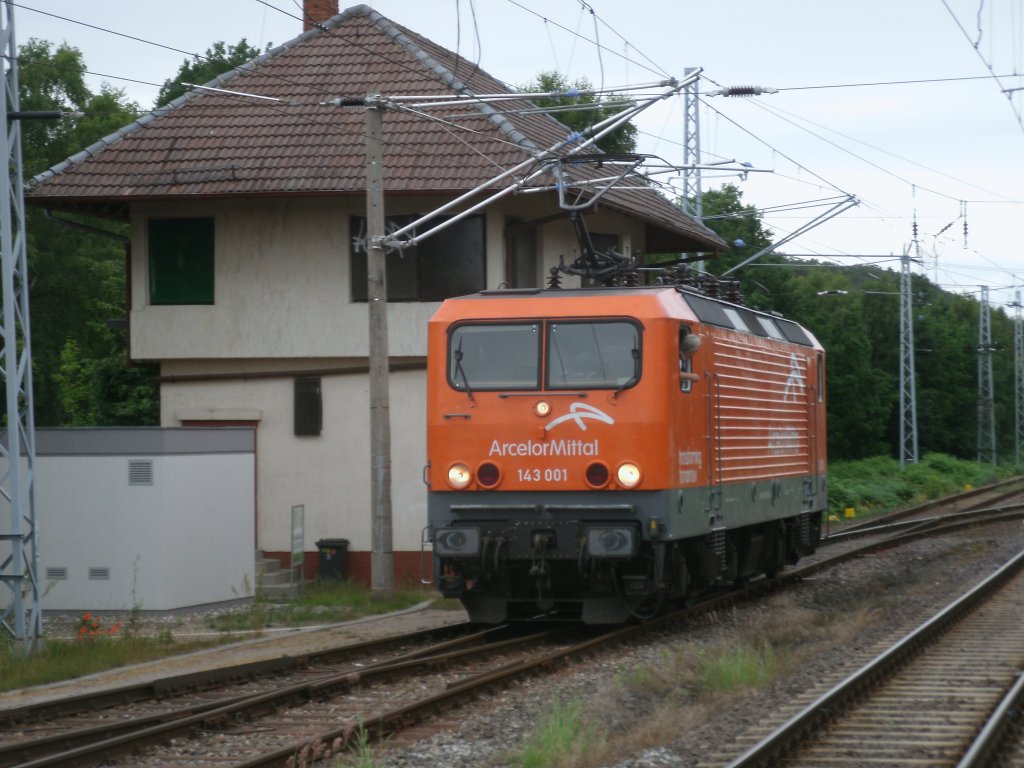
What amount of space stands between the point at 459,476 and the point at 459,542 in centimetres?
67

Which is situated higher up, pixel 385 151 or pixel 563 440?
pixel 385 151

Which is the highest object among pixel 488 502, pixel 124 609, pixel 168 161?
pixel 168 161

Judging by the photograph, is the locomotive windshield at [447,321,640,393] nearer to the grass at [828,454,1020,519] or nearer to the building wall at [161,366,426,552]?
the building wall at [161,366,426,552]

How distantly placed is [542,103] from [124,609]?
25.8 meters

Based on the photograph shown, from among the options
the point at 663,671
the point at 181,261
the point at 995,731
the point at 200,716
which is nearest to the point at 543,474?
the point at 663,671

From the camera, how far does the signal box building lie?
843 inches

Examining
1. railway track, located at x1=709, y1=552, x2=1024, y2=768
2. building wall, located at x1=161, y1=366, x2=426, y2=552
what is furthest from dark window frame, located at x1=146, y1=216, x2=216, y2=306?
railway track, located at x1=709, y1=552, x2=1024, y2=768

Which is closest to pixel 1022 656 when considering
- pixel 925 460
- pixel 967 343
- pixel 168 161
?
pixel 168 161

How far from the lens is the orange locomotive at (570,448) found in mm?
13711

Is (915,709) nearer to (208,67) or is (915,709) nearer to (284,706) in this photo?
(284,706)

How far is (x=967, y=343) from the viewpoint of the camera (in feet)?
229

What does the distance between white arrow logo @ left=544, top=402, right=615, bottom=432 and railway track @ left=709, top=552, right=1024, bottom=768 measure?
3.32 meters

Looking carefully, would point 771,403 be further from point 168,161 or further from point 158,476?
point 168,161

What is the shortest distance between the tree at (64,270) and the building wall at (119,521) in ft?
89.4
